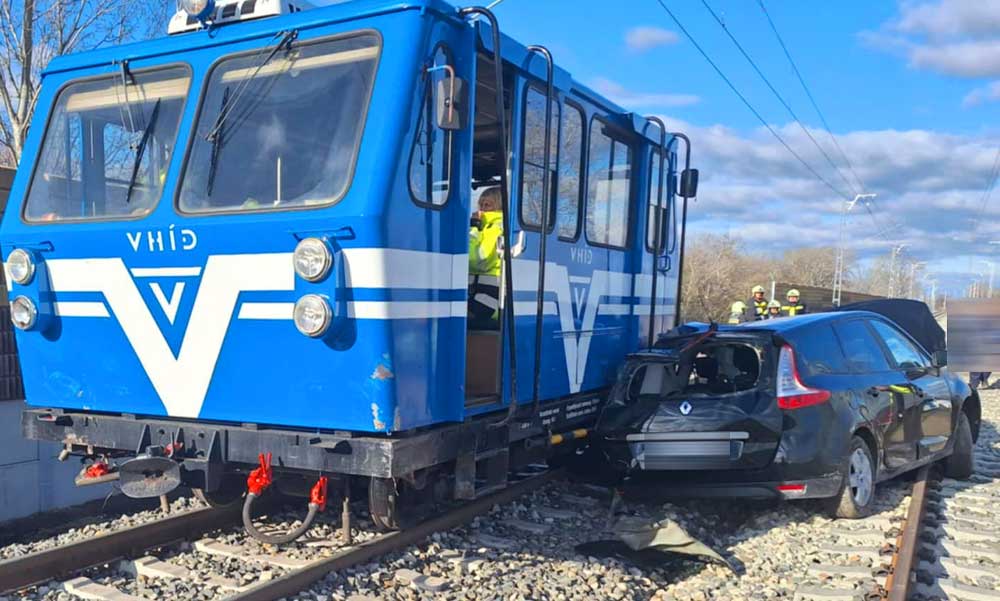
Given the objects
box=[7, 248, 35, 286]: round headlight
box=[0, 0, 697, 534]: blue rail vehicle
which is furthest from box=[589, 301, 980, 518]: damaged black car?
box=[7, 248, 35, 286]: round headlight

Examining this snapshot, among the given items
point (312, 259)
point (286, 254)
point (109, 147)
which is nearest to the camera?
point (312, 259)

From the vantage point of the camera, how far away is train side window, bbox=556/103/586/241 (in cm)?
595

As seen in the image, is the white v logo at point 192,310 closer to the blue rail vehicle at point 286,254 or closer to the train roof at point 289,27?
the blue rail vehicle at point 286,254

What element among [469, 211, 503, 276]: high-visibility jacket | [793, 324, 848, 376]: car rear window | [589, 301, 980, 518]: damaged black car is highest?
[469, 211, 503, 276]: high-visibility jacket

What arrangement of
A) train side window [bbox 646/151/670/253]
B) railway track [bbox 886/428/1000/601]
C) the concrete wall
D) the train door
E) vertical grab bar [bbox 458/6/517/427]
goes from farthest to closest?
train side window [bbox 646/151/670/253] → the concrete wall → the train door → railway track [bbox 886/428/1000/601] → vertical grab bar [bbox 458/6/517/427]

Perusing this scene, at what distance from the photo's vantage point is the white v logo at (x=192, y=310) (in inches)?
176

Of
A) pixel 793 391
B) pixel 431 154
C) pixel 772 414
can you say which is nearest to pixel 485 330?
pixel 431 154

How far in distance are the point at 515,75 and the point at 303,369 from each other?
7.64 feet

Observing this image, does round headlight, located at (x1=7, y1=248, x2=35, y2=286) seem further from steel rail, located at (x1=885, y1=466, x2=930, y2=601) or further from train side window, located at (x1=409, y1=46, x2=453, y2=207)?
steel rail, located at (x1=885, y1=466, x2=930, y2=601)

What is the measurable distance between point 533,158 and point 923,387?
425 centimetres

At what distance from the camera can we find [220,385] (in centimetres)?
468

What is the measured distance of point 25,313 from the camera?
201 inches

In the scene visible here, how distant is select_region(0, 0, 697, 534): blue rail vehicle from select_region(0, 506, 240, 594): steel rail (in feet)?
0.96

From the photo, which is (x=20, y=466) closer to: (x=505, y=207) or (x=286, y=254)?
(x=286, y=254)
